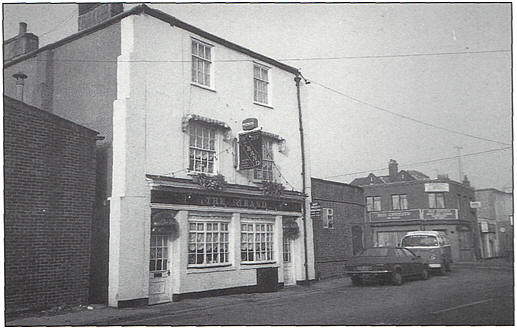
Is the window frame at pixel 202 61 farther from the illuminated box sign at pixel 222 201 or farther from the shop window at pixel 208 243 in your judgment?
the shop window at pixel 208 243

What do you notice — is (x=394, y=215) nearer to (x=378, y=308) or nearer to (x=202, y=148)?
(x=202, y=148)

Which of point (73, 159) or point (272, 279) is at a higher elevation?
point (73, 159)

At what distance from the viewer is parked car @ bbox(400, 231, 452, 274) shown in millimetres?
20062

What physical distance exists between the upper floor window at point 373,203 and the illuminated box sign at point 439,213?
7.32ft

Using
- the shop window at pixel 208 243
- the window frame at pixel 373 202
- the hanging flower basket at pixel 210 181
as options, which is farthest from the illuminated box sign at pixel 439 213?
the hanging flower basket at pixel 210 181

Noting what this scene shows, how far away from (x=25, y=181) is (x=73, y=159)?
1497 millimetres

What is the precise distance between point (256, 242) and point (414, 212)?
34.3 feet

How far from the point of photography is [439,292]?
1403 cm

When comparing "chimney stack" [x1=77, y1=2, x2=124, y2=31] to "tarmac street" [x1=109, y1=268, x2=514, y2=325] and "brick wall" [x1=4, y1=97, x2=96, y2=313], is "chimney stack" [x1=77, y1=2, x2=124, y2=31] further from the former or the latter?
"tarmac street" [x1=109, y1=268, x2=514, y2=325]

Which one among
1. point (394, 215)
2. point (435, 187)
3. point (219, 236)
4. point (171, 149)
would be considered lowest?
point (219, 236)

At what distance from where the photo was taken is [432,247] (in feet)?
67.5

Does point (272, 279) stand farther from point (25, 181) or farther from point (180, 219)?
point (25, 181)

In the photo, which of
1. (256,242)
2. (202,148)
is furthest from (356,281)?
(202,148)

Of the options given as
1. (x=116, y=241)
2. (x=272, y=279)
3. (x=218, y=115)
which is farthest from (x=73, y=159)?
(x=272, y=279)
